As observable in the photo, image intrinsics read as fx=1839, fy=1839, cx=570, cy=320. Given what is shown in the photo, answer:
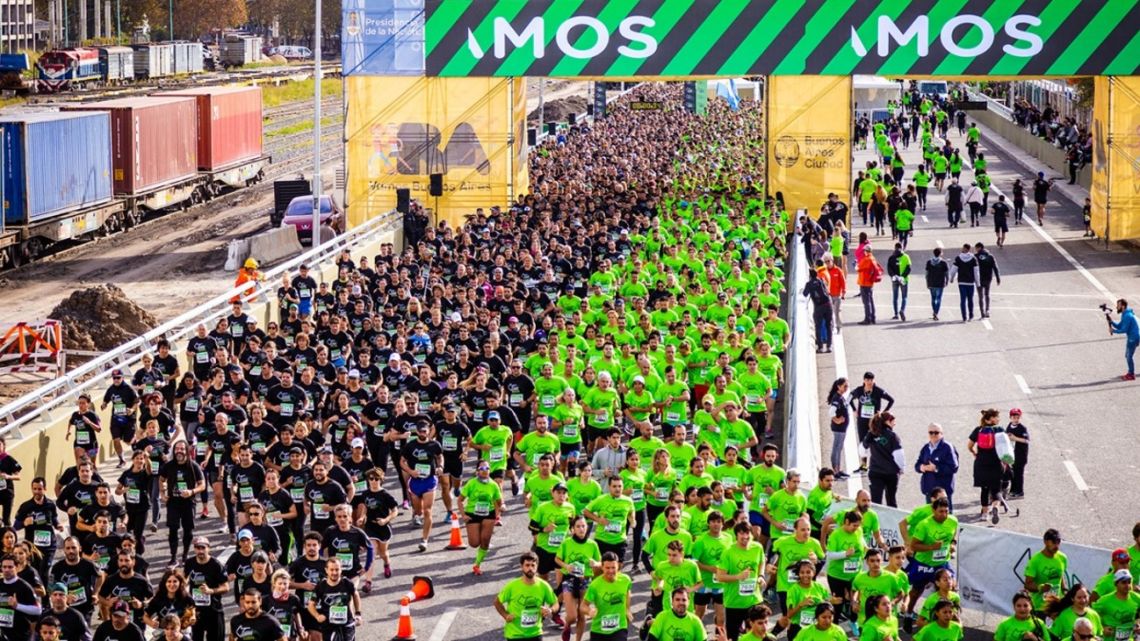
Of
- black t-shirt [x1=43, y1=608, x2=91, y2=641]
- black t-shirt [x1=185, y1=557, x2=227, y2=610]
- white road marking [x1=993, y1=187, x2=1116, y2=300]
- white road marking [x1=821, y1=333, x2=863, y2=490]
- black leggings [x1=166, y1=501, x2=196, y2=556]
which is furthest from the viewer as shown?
white road marking [x1=993, y1=187, x2=1116, y2=300]

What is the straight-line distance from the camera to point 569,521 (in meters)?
15.9

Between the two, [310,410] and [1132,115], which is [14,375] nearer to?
[310,410]

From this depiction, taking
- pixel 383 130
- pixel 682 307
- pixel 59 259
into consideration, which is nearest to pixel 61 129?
pixel 59 259

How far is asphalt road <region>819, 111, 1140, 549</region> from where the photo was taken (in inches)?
790

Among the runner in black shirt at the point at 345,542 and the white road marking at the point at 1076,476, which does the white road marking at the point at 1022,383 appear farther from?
the runner in black shirt at the point at 345,542

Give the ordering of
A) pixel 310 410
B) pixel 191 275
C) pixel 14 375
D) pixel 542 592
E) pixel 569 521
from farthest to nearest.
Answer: pixel 191 275 → pixel 14 375 → pixel 310 410 → pixel 569 521 → pixel 542 592

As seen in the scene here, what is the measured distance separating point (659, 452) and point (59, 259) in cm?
3135

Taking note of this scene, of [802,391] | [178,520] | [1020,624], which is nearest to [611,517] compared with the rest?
[1020,624]

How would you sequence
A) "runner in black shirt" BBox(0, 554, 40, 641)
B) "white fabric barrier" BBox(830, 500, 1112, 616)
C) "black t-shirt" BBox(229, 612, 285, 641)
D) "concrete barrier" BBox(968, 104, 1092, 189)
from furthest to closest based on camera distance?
"concrete barrier" BBox(968, 104, 1092, 189), "white fabric barrier" BBox(830, 500, 1112, 616), "runner in black shirt" BBox(0, 554, 40, 641), "black t-shirt" BBox(229, 612, 285, 641)

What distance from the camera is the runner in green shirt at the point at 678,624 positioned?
13016 millimetres

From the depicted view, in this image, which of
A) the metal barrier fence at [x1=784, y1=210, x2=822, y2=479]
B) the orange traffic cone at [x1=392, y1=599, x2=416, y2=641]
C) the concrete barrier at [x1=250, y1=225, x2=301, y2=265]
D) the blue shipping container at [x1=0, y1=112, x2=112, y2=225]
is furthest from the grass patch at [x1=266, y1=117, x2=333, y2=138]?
the orange traffic cone at [x1=392, y1=599, x2=416, y2=641]

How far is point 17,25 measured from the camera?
12638 cm

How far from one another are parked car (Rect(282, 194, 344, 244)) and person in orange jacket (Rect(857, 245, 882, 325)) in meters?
17.6

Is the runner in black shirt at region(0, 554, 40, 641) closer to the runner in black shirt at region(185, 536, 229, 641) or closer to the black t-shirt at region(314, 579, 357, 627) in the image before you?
the runner in black shirt at region(185, 536, 229, 641)
